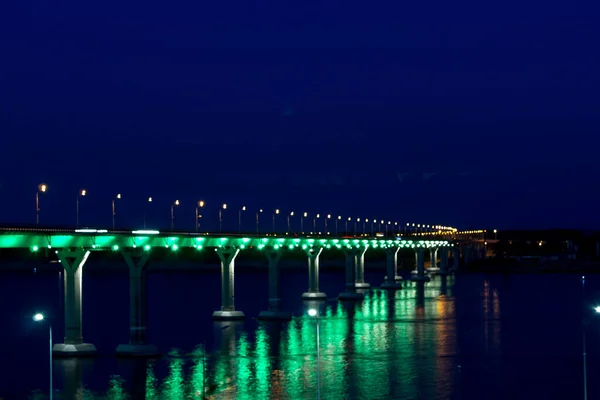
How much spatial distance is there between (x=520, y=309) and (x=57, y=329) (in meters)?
53.2

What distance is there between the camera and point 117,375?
6388 centimetres

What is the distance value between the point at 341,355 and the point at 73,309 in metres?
19.0

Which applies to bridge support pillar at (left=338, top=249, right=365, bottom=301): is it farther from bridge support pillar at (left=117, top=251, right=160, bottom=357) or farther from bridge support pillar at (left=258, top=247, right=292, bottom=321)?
bridge support pillar at (left=117, top=251, right=160, bottom=357)

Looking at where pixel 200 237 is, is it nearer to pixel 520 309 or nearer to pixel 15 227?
pixel 15 227

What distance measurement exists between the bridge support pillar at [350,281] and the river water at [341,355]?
29.4ft

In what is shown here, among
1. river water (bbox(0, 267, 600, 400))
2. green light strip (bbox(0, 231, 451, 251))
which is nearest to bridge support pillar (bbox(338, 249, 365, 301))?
river water (bbox(0, 267, 600, 400))

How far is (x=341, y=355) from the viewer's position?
238 feet

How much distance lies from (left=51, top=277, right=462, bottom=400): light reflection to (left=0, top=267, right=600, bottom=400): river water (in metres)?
0.09

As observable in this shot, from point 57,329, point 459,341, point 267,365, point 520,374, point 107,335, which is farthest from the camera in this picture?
point 57,329

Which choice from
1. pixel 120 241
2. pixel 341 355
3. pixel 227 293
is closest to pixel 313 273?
pixel 227 293

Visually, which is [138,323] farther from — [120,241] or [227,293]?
[227,293]

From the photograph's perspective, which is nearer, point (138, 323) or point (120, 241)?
point (138, 323)

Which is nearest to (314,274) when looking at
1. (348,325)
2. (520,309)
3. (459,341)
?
(520,309)

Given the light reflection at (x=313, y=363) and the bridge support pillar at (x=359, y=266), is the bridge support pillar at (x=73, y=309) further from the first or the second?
the bridge support pillar at (x=359, y=266)
